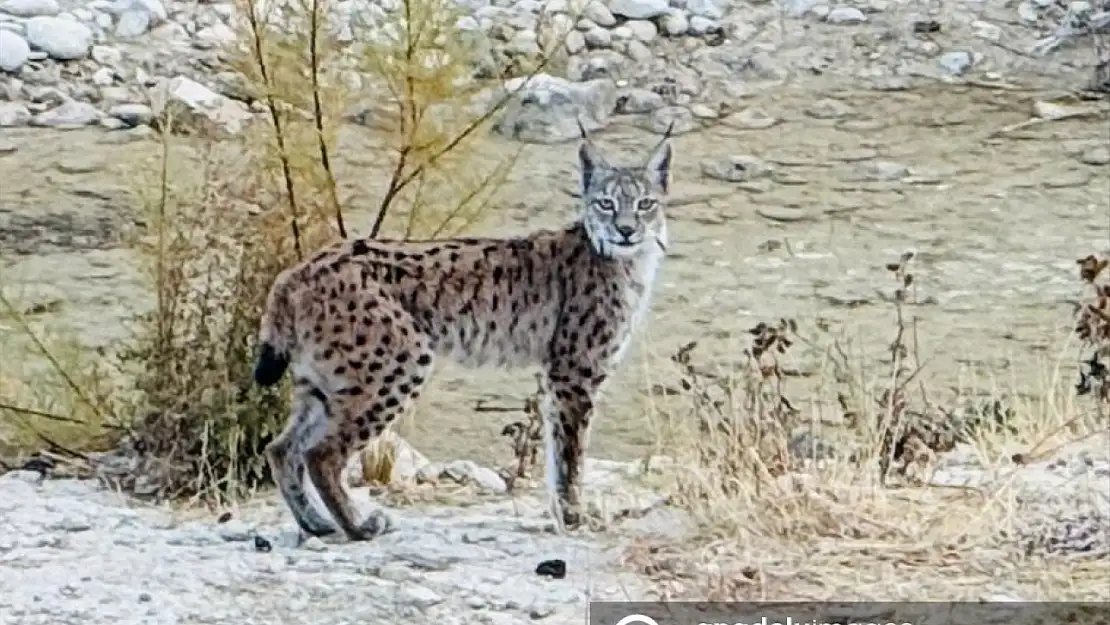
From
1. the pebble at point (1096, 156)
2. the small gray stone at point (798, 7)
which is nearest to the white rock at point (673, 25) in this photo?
the small gray stone at point (798, 7)

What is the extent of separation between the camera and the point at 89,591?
2217 mm

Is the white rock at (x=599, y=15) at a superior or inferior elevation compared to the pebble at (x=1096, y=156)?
superior

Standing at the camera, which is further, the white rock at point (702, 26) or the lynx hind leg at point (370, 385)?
the white rock at point (702, 26)

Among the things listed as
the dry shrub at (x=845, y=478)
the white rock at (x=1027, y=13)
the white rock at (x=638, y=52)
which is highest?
the white rock at (x=1027, y=13)

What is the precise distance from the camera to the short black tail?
2.27m

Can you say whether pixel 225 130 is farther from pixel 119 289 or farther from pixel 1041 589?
pixel 1041 589

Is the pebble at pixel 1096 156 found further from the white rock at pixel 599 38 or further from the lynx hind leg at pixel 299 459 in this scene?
the lynx hind leg at pixel 299 459

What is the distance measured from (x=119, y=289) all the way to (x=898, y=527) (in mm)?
908

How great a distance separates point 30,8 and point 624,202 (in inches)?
27.6

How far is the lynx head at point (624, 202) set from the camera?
2295 millimetres

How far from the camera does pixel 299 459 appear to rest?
7.39 feet

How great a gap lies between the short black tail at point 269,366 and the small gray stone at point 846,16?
732 millimetres

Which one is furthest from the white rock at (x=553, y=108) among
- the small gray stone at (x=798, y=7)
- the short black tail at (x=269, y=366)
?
the short black tail at (x=269, y=366)

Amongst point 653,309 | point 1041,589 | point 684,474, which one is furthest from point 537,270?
point 1041,589
